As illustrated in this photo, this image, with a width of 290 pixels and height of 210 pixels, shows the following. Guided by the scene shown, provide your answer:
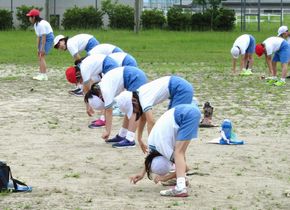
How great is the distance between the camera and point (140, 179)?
27.8 feet

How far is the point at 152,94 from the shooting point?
925 cm

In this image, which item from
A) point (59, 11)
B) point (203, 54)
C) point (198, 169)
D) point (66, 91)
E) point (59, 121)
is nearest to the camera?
point (198, 169)

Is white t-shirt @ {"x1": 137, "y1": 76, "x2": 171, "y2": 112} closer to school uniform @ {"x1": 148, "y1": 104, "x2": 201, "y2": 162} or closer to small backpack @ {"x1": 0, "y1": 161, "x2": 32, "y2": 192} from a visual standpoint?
school uniform @ {"x1": 148, "y1": 104, "x2": 201, "y2": 162}

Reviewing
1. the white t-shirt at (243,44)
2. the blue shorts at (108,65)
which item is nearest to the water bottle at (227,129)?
the blue shorts at (108,65)

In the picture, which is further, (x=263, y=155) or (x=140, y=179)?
(x=263, y=155)

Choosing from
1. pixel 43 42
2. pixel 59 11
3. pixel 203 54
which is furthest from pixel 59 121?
pixel 59 11

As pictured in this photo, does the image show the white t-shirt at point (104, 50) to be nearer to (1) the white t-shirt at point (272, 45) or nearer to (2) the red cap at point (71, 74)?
(2) the red cap at point (71, 74)

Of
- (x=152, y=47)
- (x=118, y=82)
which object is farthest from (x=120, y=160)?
(x=152, y=47)

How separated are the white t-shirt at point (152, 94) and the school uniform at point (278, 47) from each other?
11825 millimetres

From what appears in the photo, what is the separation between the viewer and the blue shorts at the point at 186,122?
26.5ft

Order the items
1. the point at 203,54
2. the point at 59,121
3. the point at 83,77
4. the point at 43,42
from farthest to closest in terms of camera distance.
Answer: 1. the point at 203,54
2. the point at 43,42
3. the point at 59,121
4. the point at 83,77

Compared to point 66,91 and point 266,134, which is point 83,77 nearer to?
point 266,134

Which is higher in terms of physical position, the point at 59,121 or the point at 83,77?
the point at 83,77

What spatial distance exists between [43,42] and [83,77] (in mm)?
8792
